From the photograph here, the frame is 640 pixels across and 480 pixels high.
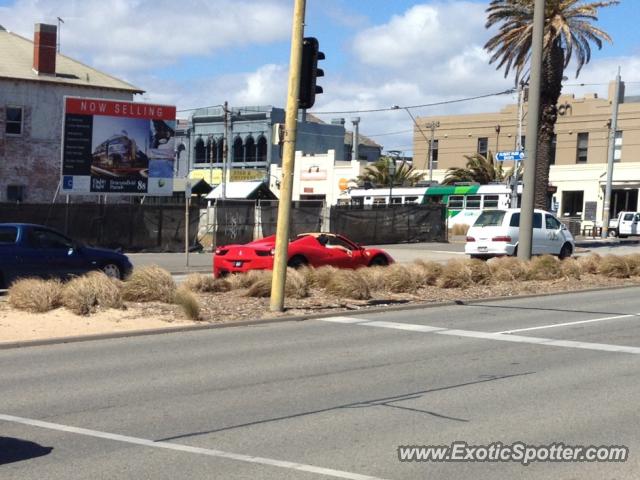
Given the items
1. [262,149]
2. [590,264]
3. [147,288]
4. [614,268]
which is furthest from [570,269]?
[262,149]

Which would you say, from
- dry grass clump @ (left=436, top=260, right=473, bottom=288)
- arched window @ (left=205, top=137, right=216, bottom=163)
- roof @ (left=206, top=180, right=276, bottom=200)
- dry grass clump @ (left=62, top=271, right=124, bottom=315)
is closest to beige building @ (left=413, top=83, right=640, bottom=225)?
roof @ (left=206, top=180, right=276, bottom=200)

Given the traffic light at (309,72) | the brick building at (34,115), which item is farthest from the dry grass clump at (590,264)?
the brick building at (34,115)

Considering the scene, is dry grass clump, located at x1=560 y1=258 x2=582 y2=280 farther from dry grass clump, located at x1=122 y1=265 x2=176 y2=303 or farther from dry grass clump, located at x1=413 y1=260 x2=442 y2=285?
dry grass clump, located at x1=122 y1=265 x2=176 y2=303

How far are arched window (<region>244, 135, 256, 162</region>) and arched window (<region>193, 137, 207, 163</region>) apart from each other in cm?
450

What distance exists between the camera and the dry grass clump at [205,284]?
18250 mm

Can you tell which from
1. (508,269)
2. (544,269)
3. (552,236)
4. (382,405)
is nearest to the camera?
(382,405)

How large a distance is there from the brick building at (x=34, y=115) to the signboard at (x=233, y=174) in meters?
26.5

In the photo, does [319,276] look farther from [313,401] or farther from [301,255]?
[313,401]

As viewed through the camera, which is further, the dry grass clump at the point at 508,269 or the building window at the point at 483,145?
the building window at the point at 483,145

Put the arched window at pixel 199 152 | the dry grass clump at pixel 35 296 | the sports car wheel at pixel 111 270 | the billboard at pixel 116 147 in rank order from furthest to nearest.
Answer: the arched window at pixel 199 152
the billboard at pixel 116 147
the sports car wheel at pixel 111 270
the dry grass clump at pixel 35 296

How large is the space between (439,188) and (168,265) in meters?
26.4

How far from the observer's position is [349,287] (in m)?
18.2

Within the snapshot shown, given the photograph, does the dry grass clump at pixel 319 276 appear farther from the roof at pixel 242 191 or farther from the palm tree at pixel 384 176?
the palm tree at pixel 384 176

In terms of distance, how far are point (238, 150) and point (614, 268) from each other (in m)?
55.5
